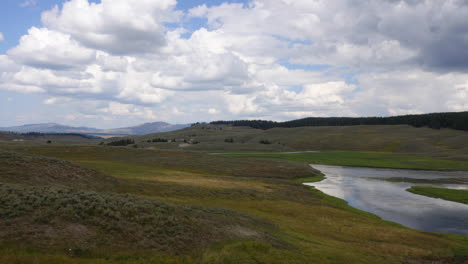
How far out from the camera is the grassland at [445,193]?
5841cm

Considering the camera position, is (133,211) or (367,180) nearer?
(133,211)

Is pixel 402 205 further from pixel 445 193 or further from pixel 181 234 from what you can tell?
pixel 181 234

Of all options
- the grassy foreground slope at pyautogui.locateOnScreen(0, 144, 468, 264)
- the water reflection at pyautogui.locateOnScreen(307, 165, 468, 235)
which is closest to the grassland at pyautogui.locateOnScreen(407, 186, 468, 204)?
the water reflection at pyautogui.locateOnScreen(307, 165, 468, 235)

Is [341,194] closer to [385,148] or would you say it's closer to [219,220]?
[219,220]

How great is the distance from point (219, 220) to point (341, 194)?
43779 millimetres

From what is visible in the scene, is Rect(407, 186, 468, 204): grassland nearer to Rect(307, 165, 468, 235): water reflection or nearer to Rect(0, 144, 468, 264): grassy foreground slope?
Rect(307, 165, 468, 235): water reflection

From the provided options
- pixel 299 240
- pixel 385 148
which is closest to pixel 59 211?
pixel 299 240

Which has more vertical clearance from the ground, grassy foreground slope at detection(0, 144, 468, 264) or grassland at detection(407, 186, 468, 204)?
grassy foreground slope at detection(0, 144, 468, 264)

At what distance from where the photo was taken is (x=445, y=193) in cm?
6306

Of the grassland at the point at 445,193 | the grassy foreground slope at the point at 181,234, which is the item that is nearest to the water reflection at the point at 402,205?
the grassland at the point at 445,193

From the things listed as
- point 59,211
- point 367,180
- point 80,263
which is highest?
point 59,211

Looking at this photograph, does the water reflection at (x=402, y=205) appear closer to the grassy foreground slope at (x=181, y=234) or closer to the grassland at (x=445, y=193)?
the grassland at (x=445, y=193)

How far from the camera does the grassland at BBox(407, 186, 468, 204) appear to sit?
5841 centimetres

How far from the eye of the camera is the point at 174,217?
76.3ft
